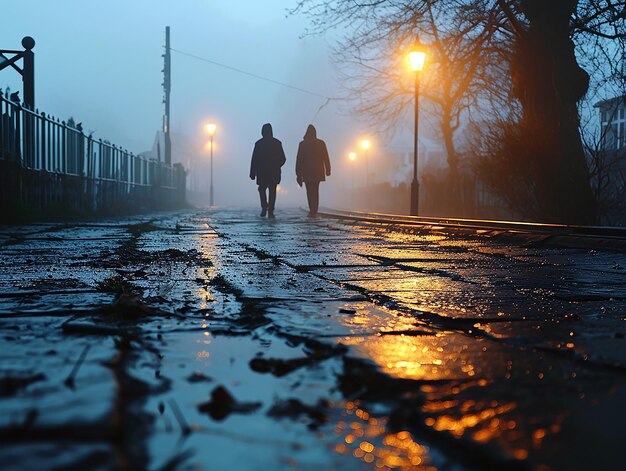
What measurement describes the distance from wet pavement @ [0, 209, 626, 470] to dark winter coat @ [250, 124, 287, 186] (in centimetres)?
1156

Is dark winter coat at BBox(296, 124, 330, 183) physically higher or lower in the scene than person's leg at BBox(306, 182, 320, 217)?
higher

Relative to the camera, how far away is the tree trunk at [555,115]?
12.2 m

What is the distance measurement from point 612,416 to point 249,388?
66 centimetres

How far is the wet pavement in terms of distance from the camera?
1.02 metres

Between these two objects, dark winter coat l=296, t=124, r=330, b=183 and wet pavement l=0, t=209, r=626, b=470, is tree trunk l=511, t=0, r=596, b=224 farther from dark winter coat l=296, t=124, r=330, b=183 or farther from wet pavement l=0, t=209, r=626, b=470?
wet pavement l=0, t=209, r=626, b=470

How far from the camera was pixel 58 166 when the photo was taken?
12.7 meters

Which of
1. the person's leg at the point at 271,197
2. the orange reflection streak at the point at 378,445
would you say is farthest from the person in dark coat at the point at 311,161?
the orange reflection streak at the point at 378,445

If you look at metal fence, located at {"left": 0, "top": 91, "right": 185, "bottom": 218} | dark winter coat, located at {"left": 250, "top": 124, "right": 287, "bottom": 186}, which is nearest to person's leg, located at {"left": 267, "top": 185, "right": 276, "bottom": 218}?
dark winter coat, located at {"left": 250, "top": 124, "right": 287, "bottom": 186}

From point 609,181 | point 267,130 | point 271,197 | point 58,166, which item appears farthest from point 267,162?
point 609,181

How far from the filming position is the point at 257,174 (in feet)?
49.3

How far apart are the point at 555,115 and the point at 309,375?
1235 centimetres

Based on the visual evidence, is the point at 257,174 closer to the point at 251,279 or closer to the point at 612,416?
the point at 251,279

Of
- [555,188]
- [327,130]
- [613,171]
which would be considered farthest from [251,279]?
[327,130]

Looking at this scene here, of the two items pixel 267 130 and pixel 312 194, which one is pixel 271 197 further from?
pixel 267 130
